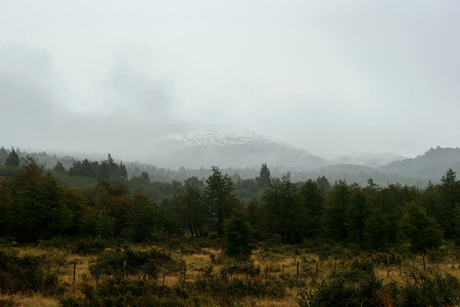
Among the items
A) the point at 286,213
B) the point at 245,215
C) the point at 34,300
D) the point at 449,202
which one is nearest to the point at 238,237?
the point at 286,213

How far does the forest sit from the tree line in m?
0.14

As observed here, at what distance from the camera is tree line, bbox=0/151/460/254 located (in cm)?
3456

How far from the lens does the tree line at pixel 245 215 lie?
34.6m

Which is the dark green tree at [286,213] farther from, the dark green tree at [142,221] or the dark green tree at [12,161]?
the dark green tree at [12,161]

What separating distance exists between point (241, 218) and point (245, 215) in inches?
659

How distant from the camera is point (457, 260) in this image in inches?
1067

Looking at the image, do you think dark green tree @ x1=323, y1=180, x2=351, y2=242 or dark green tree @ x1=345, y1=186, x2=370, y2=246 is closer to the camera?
dark green tree @ x1=345, y1=186, x2=370, y2=246

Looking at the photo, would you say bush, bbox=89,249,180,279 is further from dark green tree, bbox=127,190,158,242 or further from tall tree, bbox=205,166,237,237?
tall tree, bbox=205,166,237,237

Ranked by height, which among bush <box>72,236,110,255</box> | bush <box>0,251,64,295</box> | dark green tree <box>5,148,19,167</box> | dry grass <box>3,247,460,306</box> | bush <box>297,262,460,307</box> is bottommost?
bush <box>72,236,110,255</box>

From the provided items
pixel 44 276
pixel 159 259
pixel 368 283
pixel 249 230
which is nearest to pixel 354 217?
pixel 249 230

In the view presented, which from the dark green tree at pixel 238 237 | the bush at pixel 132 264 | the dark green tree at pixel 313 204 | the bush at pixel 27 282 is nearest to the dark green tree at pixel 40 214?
the bush at pixel 132 264

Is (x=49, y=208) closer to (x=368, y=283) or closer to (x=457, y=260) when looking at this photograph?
(x=368, y=283)

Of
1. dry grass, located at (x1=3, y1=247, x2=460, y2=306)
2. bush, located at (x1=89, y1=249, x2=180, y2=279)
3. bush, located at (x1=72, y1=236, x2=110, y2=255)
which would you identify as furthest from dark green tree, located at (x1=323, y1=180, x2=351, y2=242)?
bush, located at (x1=72, y1=236, x2=110, y2=255)

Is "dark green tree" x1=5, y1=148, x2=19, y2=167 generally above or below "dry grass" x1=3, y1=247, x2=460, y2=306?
above
